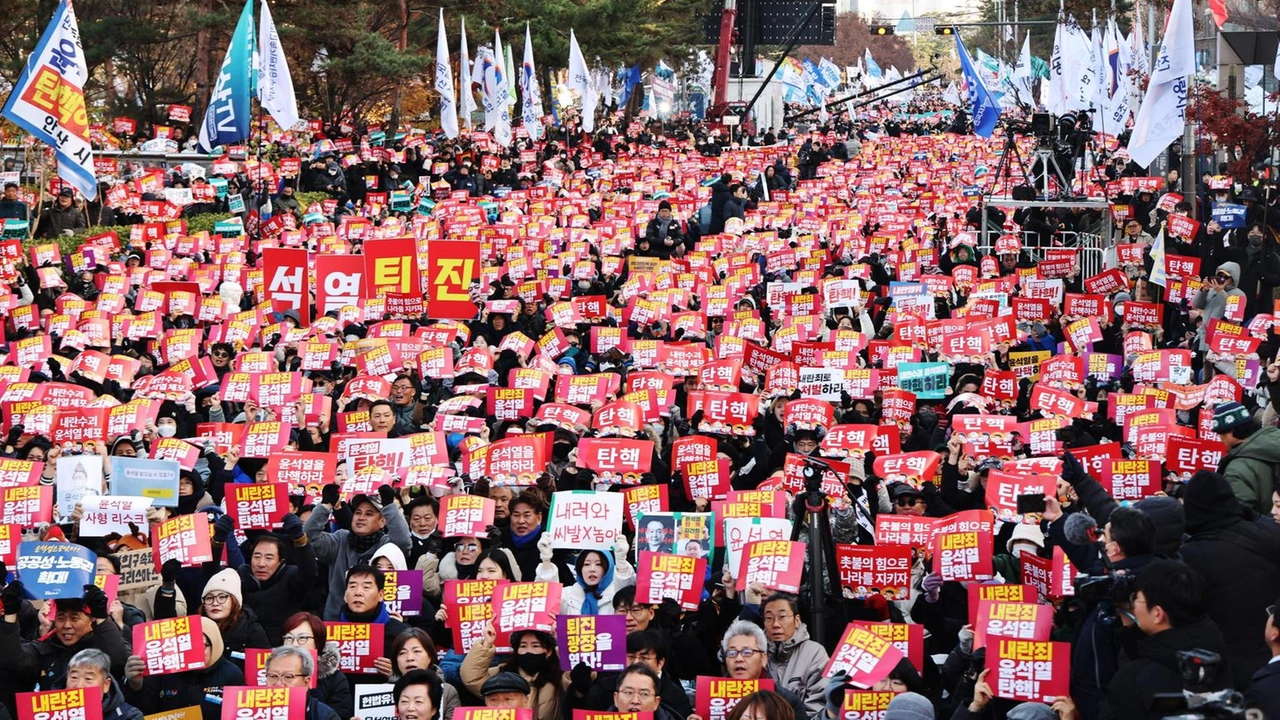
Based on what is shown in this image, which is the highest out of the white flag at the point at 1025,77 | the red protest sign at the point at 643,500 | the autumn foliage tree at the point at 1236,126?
the white flag at the point at 1025,77

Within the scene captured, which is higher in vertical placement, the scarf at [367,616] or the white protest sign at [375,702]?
the scarf at [367,616]

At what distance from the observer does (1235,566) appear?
5984mm

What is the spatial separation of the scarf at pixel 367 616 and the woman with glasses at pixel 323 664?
0.38 meters

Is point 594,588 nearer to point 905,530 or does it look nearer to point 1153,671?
point 905,530

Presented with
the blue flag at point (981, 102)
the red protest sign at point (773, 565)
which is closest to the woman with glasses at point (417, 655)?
the red protest sign at point (773, 565)

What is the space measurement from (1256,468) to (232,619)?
181 inches

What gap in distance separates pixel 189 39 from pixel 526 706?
124ft

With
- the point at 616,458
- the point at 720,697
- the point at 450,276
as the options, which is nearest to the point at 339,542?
the point at 616,458

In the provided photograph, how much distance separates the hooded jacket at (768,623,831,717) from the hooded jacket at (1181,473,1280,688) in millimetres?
1592

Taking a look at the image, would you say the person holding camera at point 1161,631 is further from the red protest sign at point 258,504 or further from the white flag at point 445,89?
the white flag at point 445,89

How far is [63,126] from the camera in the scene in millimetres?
16844

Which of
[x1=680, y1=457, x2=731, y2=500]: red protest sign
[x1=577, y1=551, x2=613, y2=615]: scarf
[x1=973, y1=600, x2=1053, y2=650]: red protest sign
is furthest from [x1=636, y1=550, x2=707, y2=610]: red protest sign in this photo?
[x1=680, y1=457, x2=731, y2=500]: red protest sign

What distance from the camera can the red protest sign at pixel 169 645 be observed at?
691cm

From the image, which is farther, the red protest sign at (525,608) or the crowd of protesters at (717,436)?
the red protest sign at (525,608)
